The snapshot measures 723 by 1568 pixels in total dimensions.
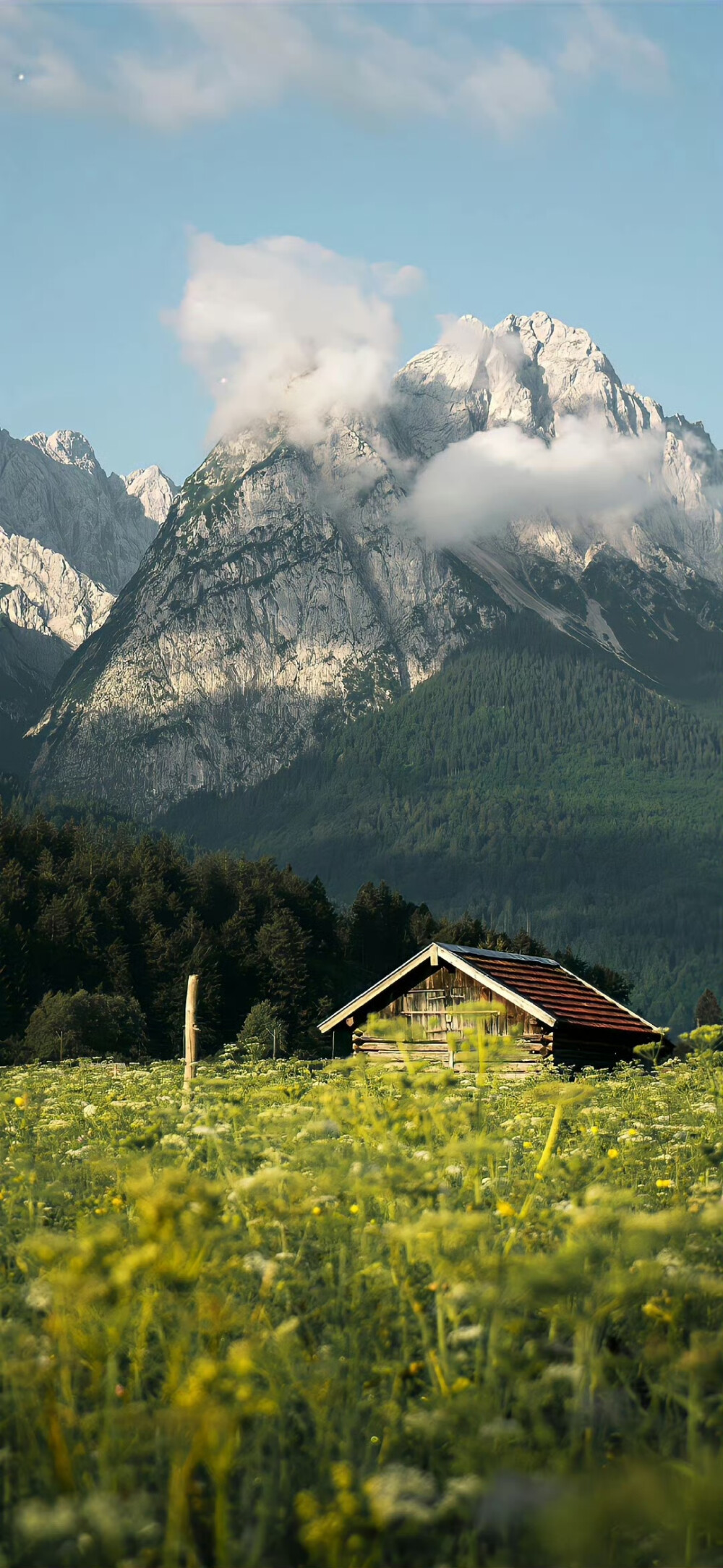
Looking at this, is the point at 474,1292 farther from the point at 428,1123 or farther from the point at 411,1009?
the point at 411,1009

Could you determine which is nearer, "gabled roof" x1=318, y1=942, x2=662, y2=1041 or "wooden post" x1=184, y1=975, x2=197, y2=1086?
"wooden post" x1=184, y1=975, x2=197, y2=1086

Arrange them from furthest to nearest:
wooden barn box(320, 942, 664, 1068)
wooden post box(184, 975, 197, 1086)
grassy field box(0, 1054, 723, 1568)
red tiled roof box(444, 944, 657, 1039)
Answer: red tiled roof box(444, 944, 657, 1039)
wooden barn box(320, 942, 664, 1068)
wooden post box(184, 975, 197, 1086)
grassy field box(0, 1054, 723, 1568)

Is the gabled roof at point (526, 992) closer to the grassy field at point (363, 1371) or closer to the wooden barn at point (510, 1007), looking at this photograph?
the wooden barn at point (510, 1007)

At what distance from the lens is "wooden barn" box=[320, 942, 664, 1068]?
1371 inches

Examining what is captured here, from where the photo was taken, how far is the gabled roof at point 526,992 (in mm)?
35062

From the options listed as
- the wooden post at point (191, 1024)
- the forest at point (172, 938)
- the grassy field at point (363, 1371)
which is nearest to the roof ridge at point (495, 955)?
the wooden post at point (191, 1024)

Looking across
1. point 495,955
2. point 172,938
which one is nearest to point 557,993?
point 495,955

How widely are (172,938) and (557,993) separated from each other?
5519 centimetres

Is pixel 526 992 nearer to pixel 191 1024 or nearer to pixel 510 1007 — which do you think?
pixel 510 1007

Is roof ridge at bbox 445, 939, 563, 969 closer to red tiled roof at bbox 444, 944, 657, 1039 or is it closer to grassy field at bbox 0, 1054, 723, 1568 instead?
red tiled roof at bbox 444, 944, 657, 1039

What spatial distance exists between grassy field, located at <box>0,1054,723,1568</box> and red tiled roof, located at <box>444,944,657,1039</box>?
88.5ft

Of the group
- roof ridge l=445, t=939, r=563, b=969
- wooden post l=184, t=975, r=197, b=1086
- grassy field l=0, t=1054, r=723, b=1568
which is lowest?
grassy field l=0, t=1054, r=723, b=1568

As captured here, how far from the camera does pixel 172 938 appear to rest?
89.6 metres

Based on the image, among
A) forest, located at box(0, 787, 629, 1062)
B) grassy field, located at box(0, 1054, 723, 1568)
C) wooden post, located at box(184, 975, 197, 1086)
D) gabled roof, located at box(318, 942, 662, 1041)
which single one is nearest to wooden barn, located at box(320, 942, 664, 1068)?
gabled roof, located at box(318, 942, 662, 1041)
